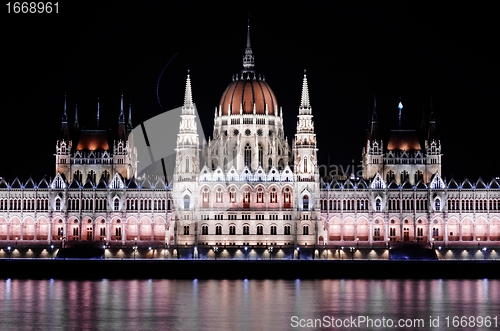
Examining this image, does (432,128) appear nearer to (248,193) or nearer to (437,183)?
(437,183)

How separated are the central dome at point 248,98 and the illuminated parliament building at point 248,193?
0.59 ft

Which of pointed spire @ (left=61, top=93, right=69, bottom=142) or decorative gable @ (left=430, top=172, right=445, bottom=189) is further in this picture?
pointed spire @ (left=61, top=93, right=69, bottom=142)

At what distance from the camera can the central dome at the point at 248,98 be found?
7170 inches

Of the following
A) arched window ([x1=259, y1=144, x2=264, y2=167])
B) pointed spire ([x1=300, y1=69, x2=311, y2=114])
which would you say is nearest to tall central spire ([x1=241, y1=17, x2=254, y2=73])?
arched window ([x1=259, y1=144, x2=264, y2=167])

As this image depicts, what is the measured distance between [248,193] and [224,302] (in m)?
50.3

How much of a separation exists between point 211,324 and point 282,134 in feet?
260

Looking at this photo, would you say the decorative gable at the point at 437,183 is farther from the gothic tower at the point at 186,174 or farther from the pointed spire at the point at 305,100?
the gothic tower at the point at 186,174

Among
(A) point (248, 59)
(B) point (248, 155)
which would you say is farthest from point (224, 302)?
(A) point (248, 59)

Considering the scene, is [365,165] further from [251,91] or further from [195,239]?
[195,239]

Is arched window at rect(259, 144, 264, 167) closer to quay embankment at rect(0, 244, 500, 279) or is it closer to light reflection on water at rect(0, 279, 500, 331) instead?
quay embankment at rect(0, 244, 500, 279)

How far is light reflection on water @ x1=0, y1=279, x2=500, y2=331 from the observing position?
10819 cm

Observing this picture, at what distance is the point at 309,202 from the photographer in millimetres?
169500

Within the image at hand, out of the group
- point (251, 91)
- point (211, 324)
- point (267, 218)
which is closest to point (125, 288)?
point (211, 324)

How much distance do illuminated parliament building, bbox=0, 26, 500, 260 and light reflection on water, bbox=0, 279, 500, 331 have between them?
2812 centimetres
